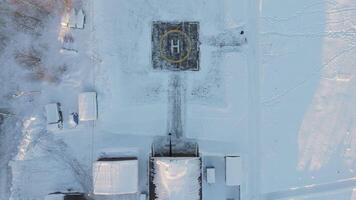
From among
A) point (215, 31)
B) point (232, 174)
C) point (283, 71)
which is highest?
point (215, 31)

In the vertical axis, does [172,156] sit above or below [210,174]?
above

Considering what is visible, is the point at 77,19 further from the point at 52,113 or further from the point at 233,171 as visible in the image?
the point at 233,171

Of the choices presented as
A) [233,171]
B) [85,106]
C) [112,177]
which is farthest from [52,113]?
[233,171]

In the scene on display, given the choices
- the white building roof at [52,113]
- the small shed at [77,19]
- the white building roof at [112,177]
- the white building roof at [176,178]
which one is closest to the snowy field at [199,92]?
the small shed at [77,19]

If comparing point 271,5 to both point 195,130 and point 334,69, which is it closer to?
point 334,69

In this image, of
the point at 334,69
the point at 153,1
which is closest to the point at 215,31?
the point at 153,1
